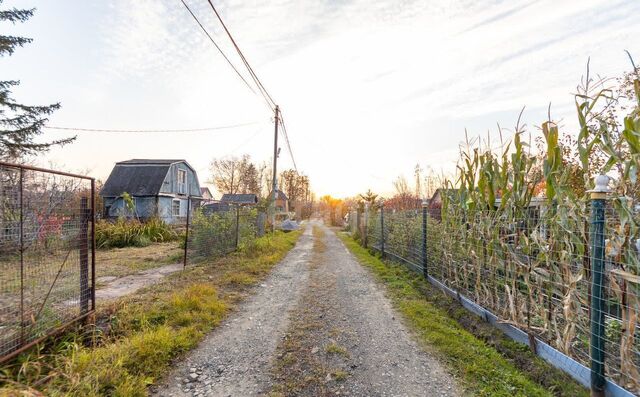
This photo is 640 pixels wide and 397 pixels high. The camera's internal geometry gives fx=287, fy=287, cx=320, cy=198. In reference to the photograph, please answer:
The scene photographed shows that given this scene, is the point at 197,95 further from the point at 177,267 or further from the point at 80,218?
the point at 80,218

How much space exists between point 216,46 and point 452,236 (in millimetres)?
6767

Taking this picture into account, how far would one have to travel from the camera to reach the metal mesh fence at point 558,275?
201cm

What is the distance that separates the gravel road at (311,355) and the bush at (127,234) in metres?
8.73

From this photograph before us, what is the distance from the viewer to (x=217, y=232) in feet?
26.7

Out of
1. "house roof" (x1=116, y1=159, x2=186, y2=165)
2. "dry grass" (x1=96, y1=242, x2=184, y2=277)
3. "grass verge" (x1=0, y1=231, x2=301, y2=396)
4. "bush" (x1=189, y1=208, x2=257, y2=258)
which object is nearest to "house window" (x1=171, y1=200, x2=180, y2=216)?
"house roof" (x1=116, y1=159, x2=186, y2=165)

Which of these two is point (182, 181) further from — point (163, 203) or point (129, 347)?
point (129, 347)

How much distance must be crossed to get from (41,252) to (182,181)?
22.8 metres

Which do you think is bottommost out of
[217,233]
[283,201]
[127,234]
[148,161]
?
[127,234]

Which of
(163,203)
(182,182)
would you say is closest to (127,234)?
(163,203)

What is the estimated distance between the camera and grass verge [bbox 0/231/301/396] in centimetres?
212

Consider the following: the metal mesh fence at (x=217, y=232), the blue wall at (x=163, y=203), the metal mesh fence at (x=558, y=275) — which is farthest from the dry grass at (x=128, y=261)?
the blue wall at (x=163, y=203)

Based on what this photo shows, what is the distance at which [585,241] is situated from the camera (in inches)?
92.2

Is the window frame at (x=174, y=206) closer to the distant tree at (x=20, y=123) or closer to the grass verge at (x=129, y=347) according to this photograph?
the distant tree at (x=20, y=123)

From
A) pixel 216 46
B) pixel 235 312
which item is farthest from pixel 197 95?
pixel 235 312
